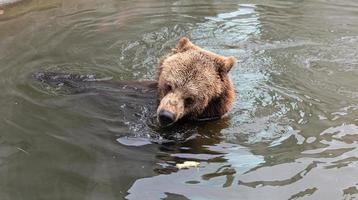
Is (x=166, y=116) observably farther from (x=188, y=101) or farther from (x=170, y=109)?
(x=188, y=101)

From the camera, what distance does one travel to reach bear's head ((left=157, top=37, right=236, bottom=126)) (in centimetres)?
476

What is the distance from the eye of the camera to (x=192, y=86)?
4.87 m

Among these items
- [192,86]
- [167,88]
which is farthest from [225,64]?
[167,88]

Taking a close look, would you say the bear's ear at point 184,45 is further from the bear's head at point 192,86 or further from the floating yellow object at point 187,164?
the floating yellow object at point 187,164

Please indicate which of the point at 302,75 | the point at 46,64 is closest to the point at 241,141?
the point at 302,75

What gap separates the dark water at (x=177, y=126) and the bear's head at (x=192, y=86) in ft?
0.81

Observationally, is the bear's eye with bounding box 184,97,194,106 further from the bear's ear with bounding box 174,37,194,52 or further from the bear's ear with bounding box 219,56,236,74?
the bear's ear with bounding box 174,37,194,52

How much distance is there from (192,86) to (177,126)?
1.92 ft

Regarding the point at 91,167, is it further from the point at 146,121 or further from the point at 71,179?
the point at 146,121

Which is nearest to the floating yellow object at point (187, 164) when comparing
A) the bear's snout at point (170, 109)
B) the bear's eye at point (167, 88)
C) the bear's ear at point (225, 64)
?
the bear's snout at point (170, 109)

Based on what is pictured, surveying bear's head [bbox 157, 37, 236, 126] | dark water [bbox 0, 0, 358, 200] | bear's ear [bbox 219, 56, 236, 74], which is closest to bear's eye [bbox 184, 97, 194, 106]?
bear's head [bbox 157, 37, 236, 126]

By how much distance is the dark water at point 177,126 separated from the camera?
13.9 feet

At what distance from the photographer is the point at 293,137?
5.20 meters

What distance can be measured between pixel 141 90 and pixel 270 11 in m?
5.03
